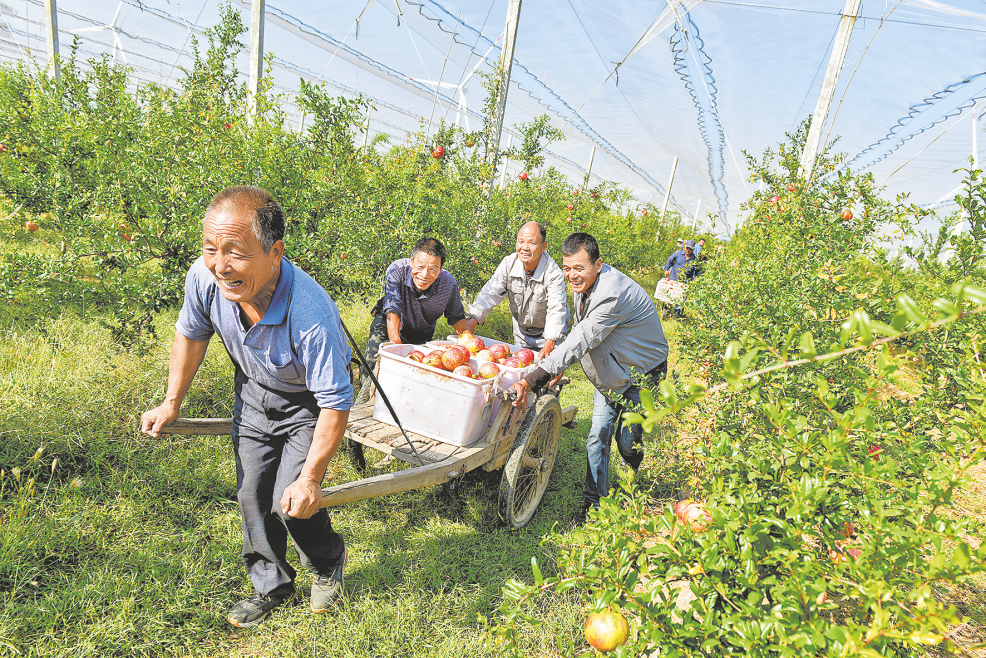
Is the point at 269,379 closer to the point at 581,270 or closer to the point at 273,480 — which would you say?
the point at 273,480

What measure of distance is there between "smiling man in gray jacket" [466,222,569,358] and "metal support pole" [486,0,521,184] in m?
3.74

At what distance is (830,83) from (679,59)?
3.98 metres

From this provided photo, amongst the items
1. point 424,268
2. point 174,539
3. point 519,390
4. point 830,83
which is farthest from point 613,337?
point 830,83

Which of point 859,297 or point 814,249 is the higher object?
point 814,249

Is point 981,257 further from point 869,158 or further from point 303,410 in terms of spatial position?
A: point 869,158

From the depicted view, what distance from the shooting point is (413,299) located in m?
4.07

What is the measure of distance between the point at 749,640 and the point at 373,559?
222 centimetres

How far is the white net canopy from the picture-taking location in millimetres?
7824

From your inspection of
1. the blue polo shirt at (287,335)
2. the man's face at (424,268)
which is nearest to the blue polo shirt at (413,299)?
the man's face at (424,268)

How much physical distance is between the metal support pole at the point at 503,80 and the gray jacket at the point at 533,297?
3734mm

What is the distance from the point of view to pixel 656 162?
2091cm

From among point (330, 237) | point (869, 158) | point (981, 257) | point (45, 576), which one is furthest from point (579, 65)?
point (45, 576)

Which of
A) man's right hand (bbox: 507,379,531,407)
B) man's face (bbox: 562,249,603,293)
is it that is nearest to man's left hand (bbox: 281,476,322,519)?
man's right hand (bbox: 507,379,531,407)

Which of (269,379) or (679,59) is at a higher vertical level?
(679,59)
